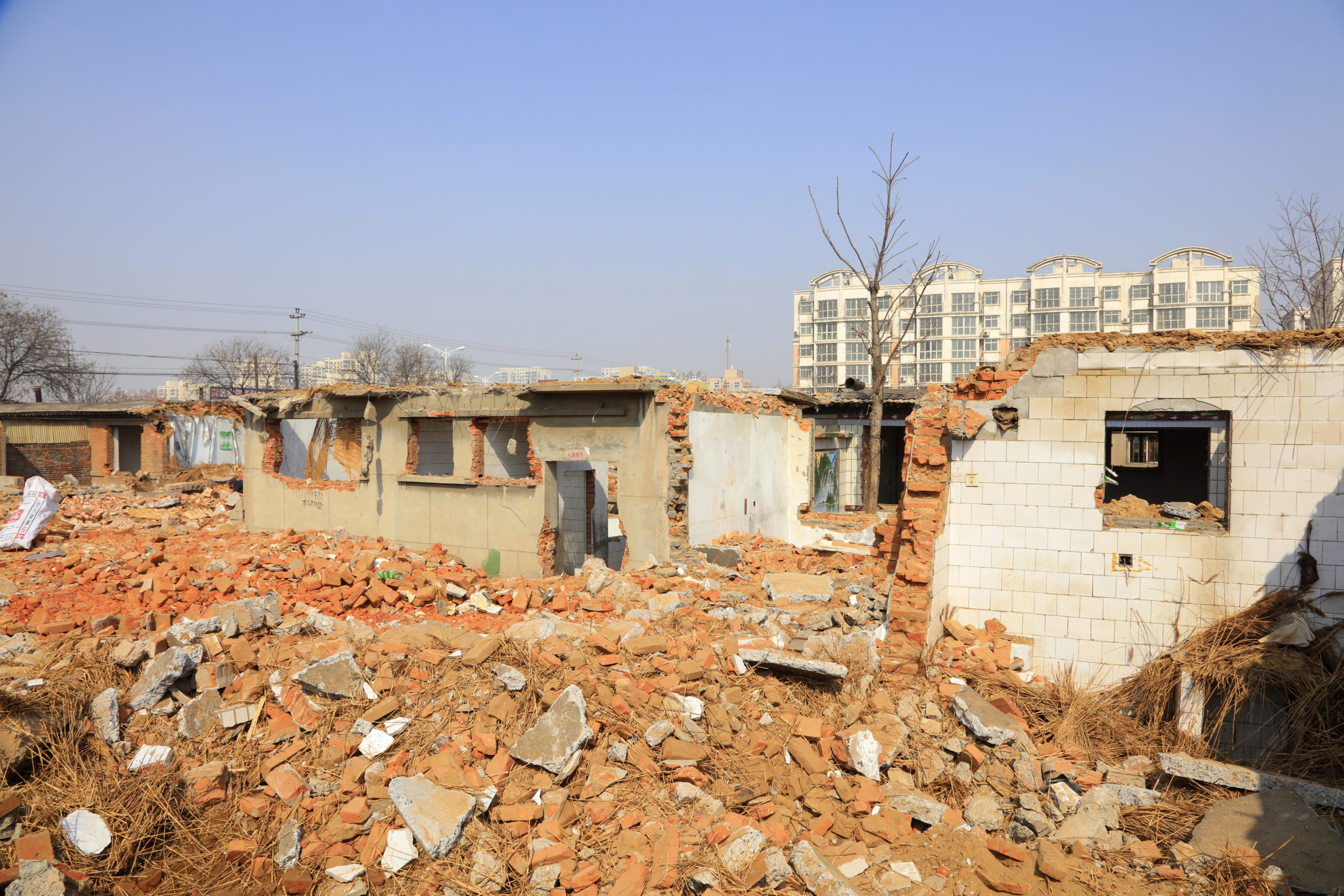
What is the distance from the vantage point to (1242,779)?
5.93 metres

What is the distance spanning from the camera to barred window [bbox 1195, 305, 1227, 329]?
6006 centimetres

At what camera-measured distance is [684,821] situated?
5.31m

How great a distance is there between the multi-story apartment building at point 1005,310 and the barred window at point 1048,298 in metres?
0.07

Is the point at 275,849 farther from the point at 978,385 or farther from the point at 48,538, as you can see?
the point at 48,538

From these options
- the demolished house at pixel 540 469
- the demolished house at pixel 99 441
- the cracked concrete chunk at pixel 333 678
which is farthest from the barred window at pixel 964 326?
the cracked concrete chunk at pixel 333 678

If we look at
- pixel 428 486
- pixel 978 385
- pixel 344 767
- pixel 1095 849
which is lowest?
pixel 1095 849

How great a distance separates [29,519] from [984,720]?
670 inches

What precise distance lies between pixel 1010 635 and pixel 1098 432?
8.12 feet

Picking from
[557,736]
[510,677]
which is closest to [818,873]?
[557,736]

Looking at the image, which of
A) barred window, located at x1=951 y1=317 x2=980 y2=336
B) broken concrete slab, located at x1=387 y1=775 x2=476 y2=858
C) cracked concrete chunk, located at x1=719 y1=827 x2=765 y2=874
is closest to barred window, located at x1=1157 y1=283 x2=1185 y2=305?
barred window, located at x1=951 y1=317 x2=980 y2=336

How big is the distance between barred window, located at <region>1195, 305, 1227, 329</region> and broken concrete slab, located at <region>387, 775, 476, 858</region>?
71.3 metres

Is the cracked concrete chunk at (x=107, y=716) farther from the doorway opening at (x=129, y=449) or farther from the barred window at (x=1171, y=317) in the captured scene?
the barred window at (x=1171, y=317)

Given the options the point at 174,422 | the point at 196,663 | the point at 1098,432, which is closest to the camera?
the point at 196,663

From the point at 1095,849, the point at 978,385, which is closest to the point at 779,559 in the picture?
the point at 978,385
